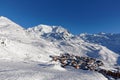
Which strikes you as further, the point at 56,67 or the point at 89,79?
the point at 56,67

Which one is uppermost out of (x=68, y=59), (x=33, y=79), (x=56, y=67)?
(x=68, y=59)

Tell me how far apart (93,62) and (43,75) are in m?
35.6

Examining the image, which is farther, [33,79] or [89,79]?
[89,79]

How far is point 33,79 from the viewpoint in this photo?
25062 millimetres

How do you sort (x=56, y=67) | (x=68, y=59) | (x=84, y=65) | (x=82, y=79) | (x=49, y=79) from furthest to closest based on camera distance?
(x=68, y=59) → (x=84, y=65) → (x=56, y=67) → (x=82, y=79) → (x=49, y=79)

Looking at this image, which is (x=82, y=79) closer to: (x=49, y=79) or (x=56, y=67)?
(x=49, y=79)

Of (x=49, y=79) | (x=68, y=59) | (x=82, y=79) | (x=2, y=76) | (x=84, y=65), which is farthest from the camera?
(x=68, y=59)

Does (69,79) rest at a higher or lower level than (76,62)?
lower

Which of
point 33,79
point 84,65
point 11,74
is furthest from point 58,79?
point 84,65

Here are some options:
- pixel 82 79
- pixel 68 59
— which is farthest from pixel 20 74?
pixel 68 59

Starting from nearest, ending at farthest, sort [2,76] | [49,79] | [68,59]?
1. [2,76]
2. [49,79]
3. [68,59]

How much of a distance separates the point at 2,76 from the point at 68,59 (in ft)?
145

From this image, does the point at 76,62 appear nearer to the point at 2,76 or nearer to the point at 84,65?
the point at 84,65

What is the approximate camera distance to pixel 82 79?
29.1 m
